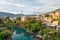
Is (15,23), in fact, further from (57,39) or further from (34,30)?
(57,39)

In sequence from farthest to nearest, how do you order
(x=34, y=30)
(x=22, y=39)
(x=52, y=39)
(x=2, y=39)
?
(x=34, y=30) < (x=22, y=39) < (x=52, y=39) < (x=2, y=39)

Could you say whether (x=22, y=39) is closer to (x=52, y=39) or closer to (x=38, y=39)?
(x=38, y=39)

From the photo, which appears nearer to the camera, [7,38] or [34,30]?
[7,38]

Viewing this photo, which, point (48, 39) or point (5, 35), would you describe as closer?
point (5, 35)

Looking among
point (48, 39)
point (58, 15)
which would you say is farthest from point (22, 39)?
point (58, 15)

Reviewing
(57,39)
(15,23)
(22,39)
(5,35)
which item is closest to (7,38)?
(5,35)

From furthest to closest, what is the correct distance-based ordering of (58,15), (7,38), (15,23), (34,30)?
1. (15,23)
2. (58,15)
3. (34,30)
4. (7,38)

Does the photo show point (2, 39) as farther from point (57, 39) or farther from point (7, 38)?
point (57, 39)

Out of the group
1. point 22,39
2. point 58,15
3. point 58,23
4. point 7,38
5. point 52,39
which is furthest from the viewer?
Result: point 58,15

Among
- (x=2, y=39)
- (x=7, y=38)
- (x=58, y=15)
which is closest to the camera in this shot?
(x=2, y=39)
